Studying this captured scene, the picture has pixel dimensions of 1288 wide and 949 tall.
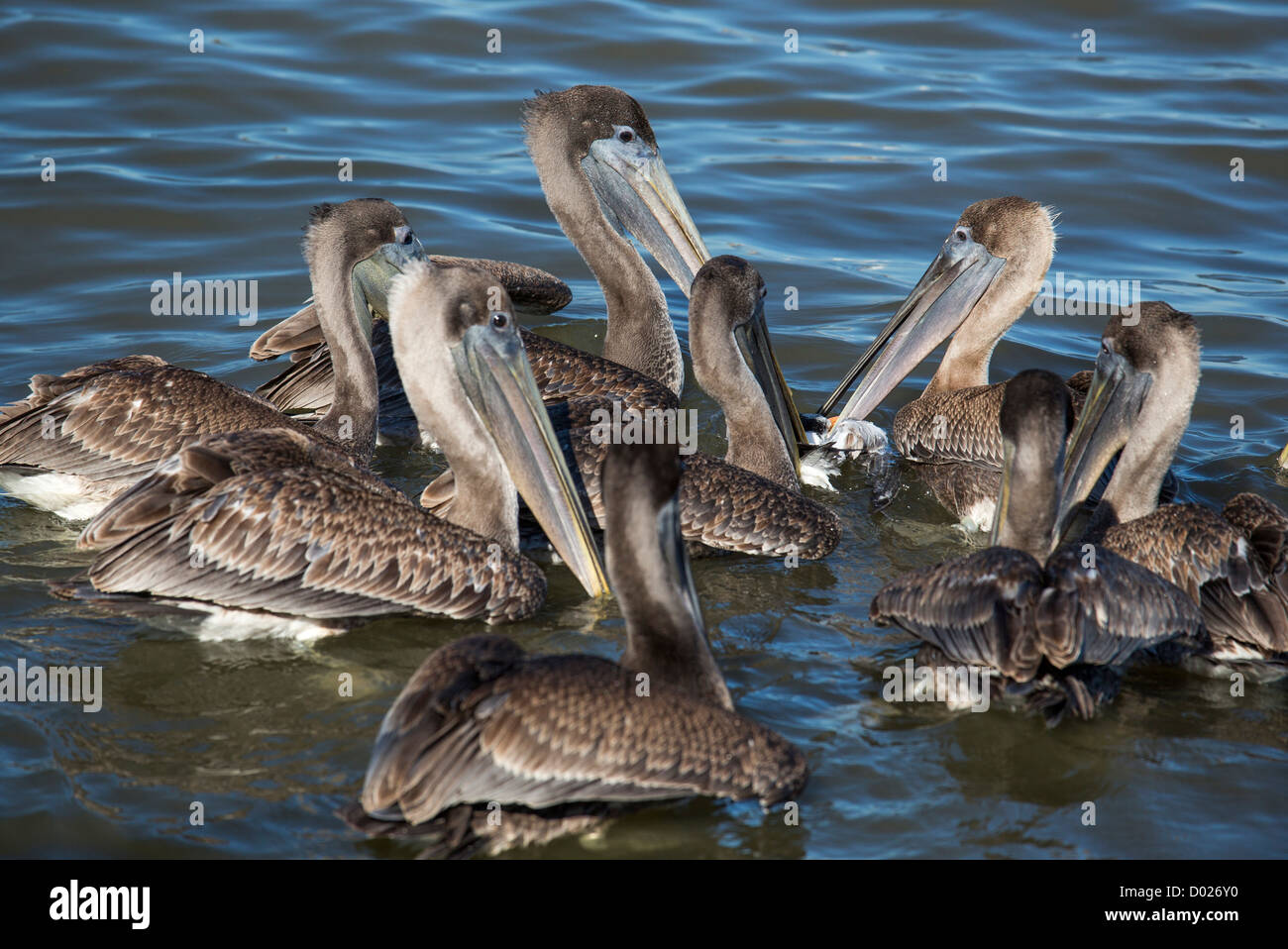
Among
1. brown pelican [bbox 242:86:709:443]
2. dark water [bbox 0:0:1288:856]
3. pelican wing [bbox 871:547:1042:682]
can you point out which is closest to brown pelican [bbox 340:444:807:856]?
dark water [bbox 0:0:1288:856]

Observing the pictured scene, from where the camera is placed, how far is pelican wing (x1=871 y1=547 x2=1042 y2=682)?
16.1 feet

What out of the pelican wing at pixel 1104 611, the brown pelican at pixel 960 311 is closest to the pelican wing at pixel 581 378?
the brown pelican at pixel 960 311

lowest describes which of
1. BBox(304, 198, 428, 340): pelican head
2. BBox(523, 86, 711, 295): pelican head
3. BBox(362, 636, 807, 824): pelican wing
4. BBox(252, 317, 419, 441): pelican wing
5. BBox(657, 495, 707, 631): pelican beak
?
BBox(362, 636, 807, 824): pelican wing

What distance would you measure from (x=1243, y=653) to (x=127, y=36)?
12181 mm

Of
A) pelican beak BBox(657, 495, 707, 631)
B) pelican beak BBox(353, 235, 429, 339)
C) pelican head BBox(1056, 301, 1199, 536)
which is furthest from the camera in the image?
pelican beak BBox(353, 235, 429, 339)

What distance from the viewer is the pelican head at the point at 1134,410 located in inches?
250

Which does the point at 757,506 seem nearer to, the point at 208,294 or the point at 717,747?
the point at 717,747

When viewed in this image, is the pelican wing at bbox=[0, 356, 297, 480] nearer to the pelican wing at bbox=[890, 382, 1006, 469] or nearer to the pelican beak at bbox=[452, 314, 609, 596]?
the pelican beak at bbox=[452, 314, 609, 596]

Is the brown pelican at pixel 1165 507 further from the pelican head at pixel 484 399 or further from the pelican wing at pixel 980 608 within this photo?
the pelican head at pixel 484 399

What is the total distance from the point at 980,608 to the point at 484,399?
224 cm

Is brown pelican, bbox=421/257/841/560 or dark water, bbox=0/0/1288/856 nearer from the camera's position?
dark water, bbox=0/0/1288/856

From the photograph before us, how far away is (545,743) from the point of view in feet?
13.8

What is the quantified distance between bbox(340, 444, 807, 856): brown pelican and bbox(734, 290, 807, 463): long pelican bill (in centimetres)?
256

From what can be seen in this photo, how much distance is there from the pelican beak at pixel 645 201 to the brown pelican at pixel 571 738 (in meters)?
3.80
